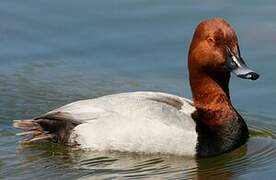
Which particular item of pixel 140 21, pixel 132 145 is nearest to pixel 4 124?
pixel 132 145

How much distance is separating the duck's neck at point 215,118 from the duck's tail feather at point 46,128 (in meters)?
1.08

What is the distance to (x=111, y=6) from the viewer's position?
11070 mm

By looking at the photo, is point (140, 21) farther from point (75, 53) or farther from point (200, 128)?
point (200, 128)

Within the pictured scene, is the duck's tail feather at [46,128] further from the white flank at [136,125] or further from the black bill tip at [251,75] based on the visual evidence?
the black bill tip at [251,75]

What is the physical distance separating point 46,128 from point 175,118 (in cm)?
113

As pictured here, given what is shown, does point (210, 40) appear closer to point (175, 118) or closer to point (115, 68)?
point (175, 118)

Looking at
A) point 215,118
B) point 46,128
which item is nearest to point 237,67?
point 215,118

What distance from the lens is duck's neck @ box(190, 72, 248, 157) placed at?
324 inches

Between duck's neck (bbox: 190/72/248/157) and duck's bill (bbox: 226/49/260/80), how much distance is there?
0.25 metres

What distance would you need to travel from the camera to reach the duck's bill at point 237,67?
8.20 meters

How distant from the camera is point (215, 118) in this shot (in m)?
8.47

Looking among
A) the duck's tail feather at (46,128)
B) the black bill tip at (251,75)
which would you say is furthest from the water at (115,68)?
the black bill tip at (251,75)

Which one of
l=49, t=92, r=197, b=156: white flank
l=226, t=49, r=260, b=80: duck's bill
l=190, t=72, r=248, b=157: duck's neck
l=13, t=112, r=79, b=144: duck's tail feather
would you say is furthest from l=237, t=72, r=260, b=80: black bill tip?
l=13, t=112, r=79, b=144: duck's tail feather

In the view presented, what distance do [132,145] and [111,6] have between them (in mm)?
3273
